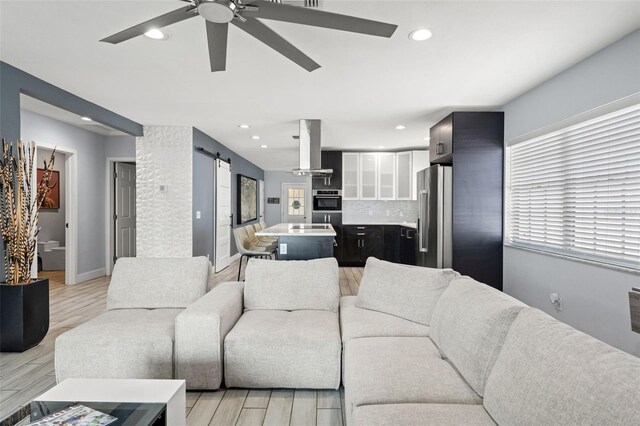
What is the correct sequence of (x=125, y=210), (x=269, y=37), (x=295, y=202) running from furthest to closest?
(x=295, y=202), (x=125, y=210), (x=269, y=37)

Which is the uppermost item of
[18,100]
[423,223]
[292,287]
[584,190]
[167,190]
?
[18,100]

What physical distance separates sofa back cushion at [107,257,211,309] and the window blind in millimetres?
3192

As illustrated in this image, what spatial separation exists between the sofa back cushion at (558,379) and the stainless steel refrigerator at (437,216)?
302cm

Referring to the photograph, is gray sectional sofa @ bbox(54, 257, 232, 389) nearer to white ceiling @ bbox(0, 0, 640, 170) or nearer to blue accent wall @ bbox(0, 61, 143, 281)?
blue accent wall @ bbox(0, 61, 143, 281)

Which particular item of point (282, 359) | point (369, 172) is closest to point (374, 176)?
point (369, 172)

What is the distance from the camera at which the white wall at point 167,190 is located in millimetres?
5312

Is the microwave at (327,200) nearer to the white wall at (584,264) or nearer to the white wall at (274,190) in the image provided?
the white wall at (584,264)

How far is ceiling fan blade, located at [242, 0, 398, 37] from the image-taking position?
5.18 ft

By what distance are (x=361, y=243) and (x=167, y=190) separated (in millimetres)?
3809

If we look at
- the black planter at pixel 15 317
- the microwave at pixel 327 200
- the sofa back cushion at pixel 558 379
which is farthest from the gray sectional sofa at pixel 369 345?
the microwave at pixel 327 200

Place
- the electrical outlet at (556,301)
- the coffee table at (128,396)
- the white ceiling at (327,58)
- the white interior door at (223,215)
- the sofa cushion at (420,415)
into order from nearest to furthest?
the sofa cushion at (420,415) < the coffee table at (128,396) < the white ceiling at (327,58) < the electrical outlet at (556,301) < the white interior door at (223,215)

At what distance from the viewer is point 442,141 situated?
461 cm

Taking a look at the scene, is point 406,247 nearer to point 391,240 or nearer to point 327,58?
point 391,240

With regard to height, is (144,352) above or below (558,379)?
below
